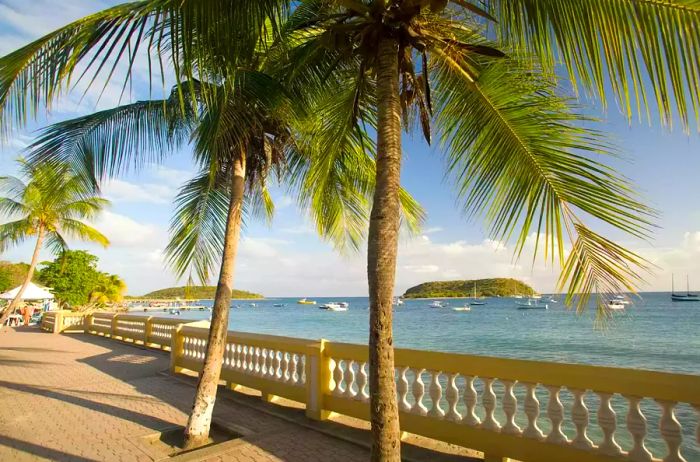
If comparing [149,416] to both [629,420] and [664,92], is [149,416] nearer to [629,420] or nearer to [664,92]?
[629,420]

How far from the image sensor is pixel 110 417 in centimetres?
606

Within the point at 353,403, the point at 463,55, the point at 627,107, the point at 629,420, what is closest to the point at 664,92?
the point at 627,107

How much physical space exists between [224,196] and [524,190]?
14.7ft

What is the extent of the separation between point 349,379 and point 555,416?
260 centimetres

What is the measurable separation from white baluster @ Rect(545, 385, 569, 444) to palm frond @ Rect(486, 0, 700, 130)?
8.49ft

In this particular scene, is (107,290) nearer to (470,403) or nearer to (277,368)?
(277,368)

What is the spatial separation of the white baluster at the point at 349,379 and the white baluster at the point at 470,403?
5.32 feet

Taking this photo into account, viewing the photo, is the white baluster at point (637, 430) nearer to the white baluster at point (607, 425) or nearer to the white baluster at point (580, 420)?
the white baluster at point (607, 425)

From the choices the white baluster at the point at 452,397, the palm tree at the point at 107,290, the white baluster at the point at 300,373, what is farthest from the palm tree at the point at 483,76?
the palm tree at the point at 107,290

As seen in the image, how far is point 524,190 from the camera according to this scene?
Answer: 376 centimetres

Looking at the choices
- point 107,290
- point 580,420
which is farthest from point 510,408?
point 107,290

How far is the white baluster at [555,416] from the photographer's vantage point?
3.82 m

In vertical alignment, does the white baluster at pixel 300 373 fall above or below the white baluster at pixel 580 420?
below

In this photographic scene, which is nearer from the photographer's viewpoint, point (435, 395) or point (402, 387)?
point (435, 395)
